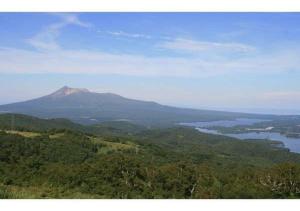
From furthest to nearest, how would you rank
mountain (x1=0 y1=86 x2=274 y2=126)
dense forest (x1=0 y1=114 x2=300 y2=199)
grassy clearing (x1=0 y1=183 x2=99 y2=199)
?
mountain (x1=0 y1=86 x2=274 y2=126) < dense forest (x1=0 y1=114 x2=300 y2=199) < grassy clearing (x1=0 y1=183 x2=99 y2=199)

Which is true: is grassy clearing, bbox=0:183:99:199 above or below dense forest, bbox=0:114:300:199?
above

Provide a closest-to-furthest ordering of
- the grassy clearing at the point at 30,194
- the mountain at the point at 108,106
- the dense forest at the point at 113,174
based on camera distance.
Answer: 1. the grassy clearing at the point at 30,194
2. the dense forest at the point at 113,174
3. the mountain at the point at 108,106
